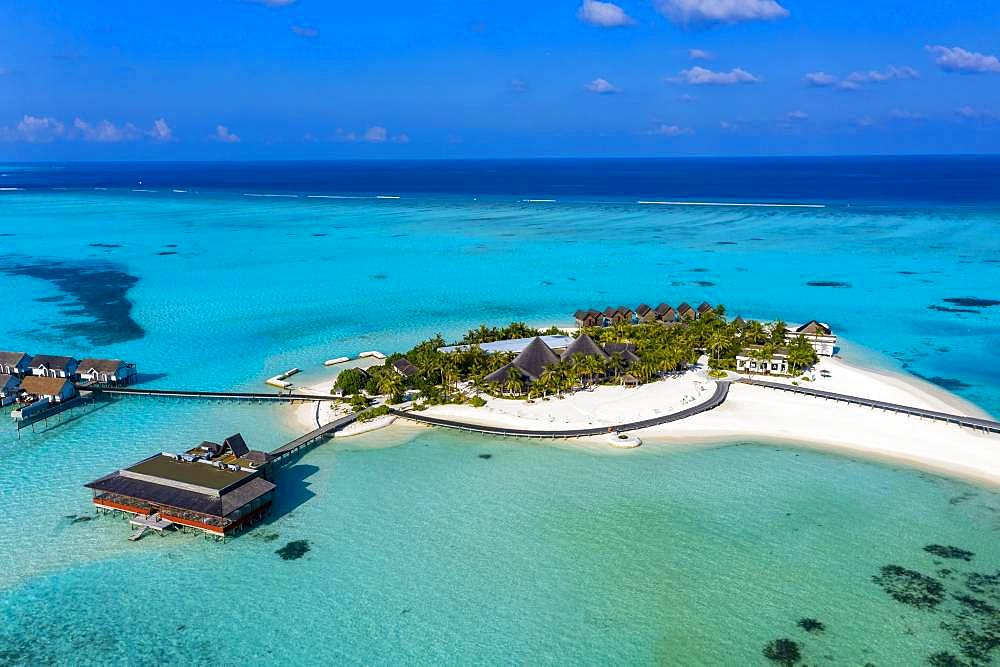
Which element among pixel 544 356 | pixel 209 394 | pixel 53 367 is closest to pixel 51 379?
pixel 53 367

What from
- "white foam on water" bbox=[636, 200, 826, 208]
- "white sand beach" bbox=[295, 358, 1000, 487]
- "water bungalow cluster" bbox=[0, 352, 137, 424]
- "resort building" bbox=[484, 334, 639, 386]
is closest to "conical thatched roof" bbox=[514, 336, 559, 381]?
"resort building" bbox=[484, 334, 639, 386]

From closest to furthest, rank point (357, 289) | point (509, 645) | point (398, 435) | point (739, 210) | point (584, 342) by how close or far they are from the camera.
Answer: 1. point (509, 645)
2. point (398, 435)
3. point (584, 342)
4. point (357, 289)
5. point (739, 210)

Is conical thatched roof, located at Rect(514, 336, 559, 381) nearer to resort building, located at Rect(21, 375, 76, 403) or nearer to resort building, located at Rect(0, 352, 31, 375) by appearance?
resort building, located at Rect(21, 375, 76, 403)

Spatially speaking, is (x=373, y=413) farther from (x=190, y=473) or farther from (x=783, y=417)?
(x=783, y=417)

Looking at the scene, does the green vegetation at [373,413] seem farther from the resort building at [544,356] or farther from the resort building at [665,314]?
the resort building at [665,314]

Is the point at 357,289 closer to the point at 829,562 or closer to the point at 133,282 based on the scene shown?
the point at 133,282

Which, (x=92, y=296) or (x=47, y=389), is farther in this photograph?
(x=92, y=296)

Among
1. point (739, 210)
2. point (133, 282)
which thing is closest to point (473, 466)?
point (133, 282)
